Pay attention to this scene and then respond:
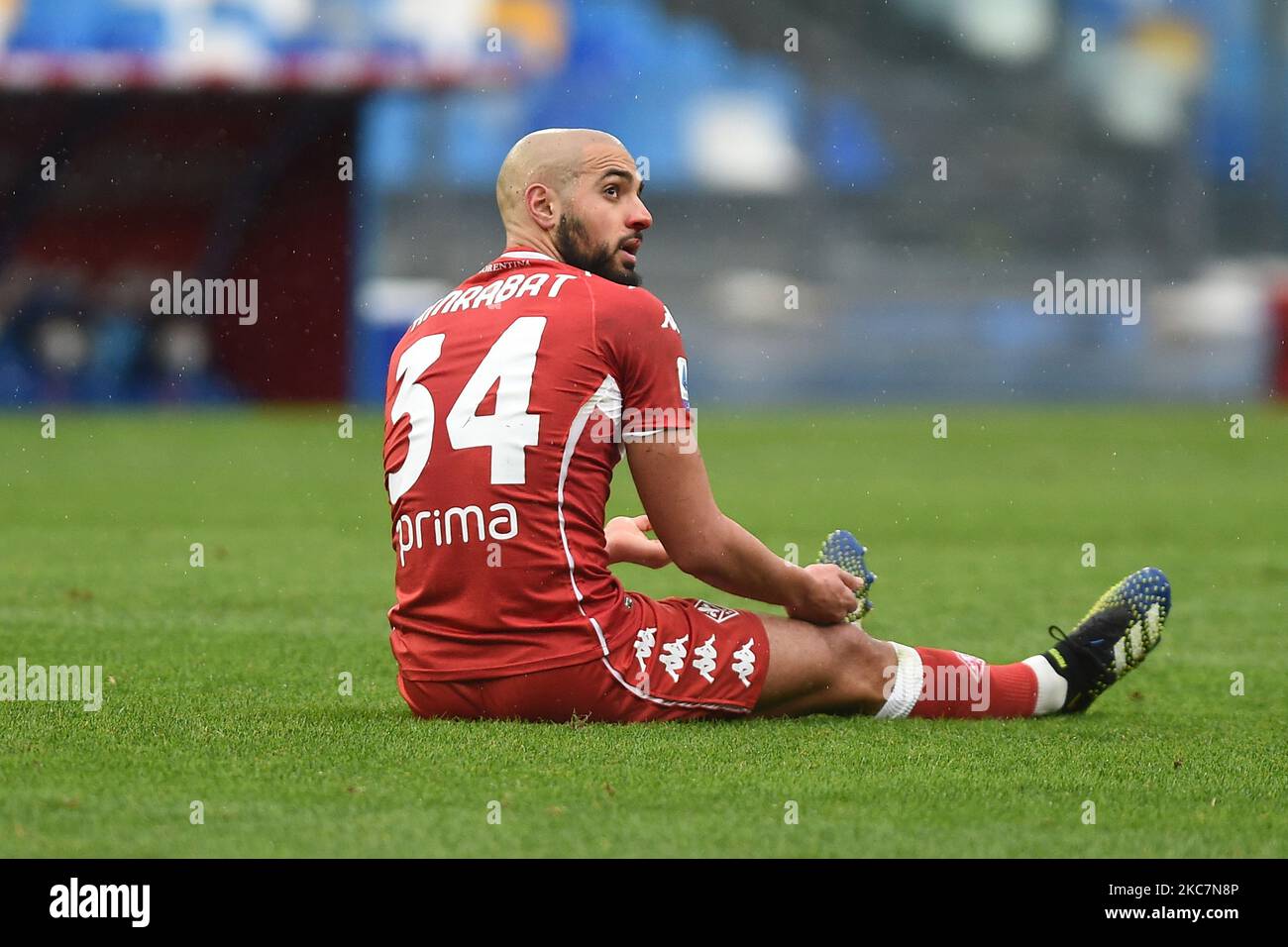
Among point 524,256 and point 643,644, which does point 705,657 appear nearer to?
point 643,644

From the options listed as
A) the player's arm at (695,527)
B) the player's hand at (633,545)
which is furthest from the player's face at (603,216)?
the player's hand at (633,545)

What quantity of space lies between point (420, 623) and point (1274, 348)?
24599 millimetres

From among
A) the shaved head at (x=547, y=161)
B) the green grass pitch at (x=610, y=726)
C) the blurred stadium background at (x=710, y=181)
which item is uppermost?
the blurred stadium background at (x=710, y=181)

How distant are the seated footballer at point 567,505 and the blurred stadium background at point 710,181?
1872 centimetres

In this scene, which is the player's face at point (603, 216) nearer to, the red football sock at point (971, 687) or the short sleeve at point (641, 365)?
the short sleeve at point (641, 365)

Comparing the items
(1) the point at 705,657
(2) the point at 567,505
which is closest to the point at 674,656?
(1) the point at 705,657

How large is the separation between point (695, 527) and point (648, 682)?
40 centimetres

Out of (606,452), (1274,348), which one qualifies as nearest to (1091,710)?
(606,452)

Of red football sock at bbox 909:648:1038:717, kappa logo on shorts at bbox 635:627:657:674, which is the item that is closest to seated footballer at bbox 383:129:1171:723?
kappa logo on shorts at bbox 635:627:657:674

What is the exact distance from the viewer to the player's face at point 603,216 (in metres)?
4.77

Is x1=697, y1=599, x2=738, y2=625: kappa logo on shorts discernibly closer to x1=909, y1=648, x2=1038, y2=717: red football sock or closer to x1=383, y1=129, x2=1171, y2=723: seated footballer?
x1=383, y1=129, x2=1171, y2=723: seated footballer

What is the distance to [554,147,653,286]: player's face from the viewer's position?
4.77 meters

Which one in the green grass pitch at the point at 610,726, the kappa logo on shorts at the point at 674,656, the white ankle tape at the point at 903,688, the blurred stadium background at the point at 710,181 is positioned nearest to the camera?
the green grass pitch at the point at 610,726

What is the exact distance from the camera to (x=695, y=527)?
4.54m
